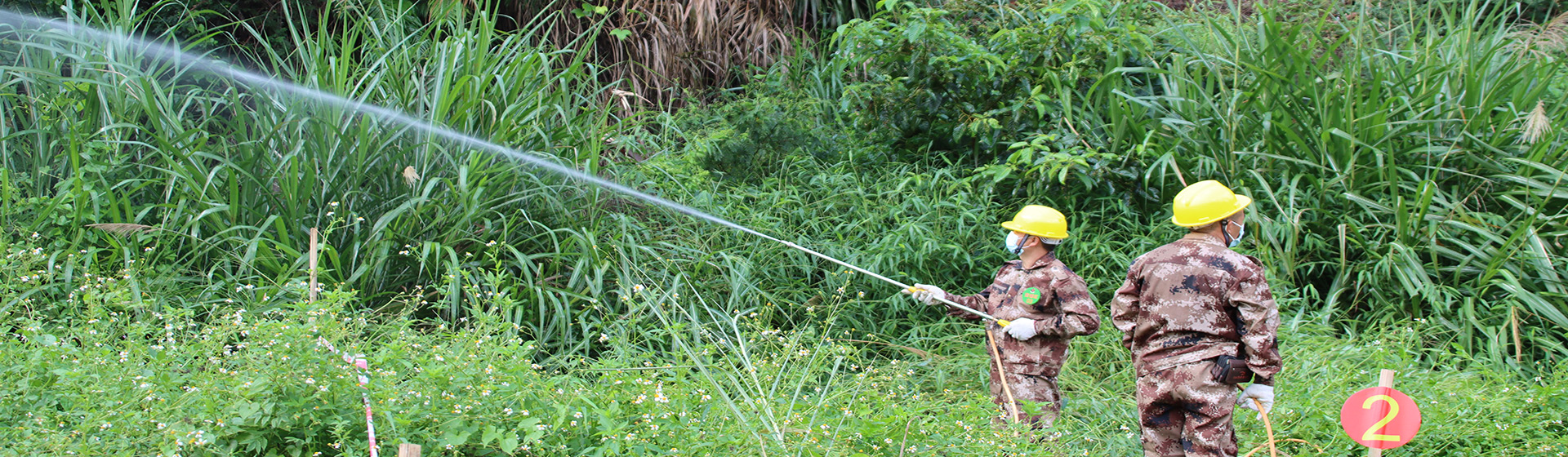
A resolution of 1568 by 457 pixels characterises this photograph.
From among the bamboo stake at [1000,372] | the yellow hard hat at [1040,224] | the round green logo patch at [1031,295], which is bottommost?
the bamboo stake at [1000,372]

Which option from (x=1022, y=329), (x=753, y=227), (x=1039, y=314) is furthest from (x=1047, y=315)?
(x=753, y=227)

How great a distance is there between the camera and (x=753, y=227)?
17.2 ft

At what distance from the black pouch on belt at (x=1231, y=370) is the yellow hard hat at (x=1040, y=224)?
0.90 metres

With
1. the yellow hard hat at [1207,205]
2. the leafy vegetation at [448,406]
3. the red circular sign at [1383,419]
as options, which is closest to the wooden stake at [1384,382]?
the red circular sign at [1383,419]

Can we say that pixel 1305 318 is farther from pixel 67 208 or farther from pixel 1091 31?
pixel 67 208

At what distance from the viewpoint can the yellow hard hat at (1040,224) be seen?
12.4ft

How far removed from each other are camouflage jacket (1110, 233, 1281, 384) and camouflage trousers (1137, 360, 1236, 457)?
4 cm

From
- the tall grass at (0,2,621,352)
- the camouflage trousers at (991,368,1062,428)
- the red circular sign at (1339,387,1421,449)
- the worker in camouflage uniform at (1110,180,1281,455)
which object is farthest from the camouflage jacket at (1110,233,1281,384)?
the tall grass at (0,2,621,352)

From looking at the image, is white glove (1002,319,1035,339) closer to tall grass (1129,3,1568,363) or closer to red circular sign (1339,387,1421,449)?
red circular sign (1339,387,1421,449)

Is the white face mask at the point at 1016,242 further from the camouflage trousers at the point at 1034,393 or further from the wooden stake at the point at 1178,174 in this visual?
the wooden stake at the point at 1178,174

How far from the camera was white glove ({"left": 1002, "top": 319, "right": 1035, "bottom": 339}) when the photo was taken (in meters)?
3.66

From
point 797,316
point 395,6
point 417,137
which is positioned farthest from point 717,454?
point 395,6

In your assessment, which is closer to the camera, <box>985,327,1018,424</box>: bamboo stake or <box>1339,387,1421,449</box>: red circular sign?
<box>1339,387,1421,449</box>: red circular sign

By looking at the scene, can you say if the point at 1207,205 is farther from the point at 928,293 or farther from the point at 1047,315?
the point at 928,293
